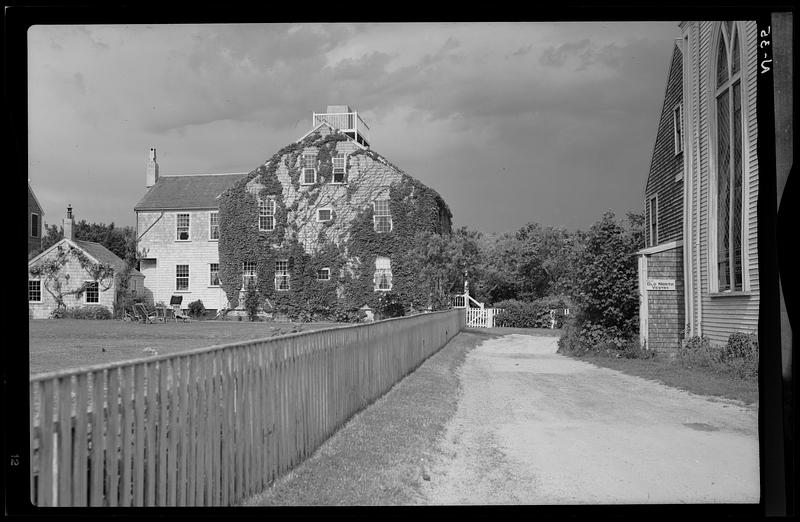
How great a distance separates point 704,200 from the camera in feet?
43.9

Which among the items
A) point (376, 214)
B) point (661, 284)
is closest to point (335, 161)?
point (661, 284)

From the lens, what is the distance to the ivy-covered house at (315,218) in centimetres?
918

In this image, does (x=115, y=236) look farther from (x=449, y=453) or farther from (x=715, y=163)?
(x=715, y=163)

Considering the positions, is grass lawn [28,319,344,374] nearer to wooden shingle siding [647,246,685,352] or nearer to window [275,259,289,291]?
window [275,259,289,291]

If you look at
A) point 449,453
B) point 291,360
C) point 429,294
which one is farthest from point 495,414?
point 429,294

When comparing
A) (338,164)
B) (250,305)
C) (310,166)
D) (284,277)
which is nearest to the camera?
(284,277)

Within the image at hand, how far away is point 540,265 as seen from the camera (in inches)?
1048

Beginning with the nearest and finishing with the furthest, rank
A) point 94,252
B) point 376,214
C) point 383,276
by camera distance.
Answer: point 94,252 → point 376,214 → point 383,276

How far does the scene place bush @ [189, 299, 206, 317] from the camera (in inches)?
614

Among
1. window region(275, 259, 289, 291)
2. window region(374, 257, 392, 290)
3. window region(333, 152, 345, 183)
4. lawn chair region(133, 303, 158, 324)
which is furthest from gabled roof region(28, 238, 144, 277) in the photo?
window region(374, 257, 392, 290)

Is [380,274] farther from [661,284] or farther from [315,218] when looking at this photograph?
[315,218]

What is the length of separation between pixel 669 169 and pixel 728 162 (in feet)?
14.9

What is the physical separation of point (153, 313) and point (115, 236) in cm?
340

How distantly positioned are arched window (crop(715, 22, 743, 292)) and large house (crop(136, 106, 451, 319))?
4791 millimetres
